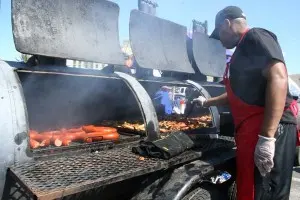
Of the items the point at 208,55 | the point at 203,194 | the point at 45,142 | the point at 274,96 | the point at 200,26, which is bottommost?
the point at 203,194

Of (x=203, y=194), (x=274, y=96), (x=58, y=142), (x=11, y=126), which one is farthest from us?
(x=58, y=142)

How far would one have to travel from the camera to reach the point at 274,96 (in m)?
2.18

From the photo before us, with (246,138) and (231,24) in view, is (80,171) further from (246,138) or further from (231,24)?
A: (231,24)

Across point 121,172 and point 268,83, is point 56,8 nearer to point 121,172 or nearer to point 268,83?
point 121,172

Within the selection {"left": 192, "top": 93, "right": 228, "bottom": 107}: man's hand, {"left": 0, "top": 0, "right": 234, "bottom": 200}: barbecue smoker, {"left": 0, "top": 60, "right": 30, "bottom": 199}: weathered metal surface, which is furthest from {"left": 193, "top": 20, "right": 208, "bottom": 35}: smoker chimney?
{"left": 0, "top": 60, "right": 30, "bottom": 199}: weathered metal surface

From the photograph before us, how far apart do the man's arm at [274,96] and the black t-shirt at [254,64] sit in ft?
0.26

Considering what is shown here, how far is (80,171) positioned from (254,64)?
1.64 meters

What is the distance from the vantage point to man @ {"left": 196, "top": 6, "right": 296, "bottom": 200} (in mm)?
2197

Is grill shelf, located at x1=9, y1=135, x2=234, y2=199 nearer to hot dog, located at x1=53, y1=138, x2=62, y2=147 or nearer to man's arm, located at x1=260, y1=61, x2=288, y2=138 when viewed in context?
hot dog, located at x1=53, y1=138, x2=62, y2=147

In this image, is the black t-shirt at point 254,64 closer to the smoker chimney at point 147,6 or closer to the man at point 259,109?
the man at point 259,109

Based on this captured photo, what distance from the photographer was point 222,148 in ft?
10.4

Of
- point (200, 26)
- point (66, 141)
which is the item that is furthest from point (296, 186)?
point (66, 141)

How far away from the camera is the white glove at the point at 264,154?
2.18 m

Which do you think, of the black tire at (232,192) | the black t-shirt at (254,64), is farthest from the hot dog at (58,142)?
the black tire at (232,192)
